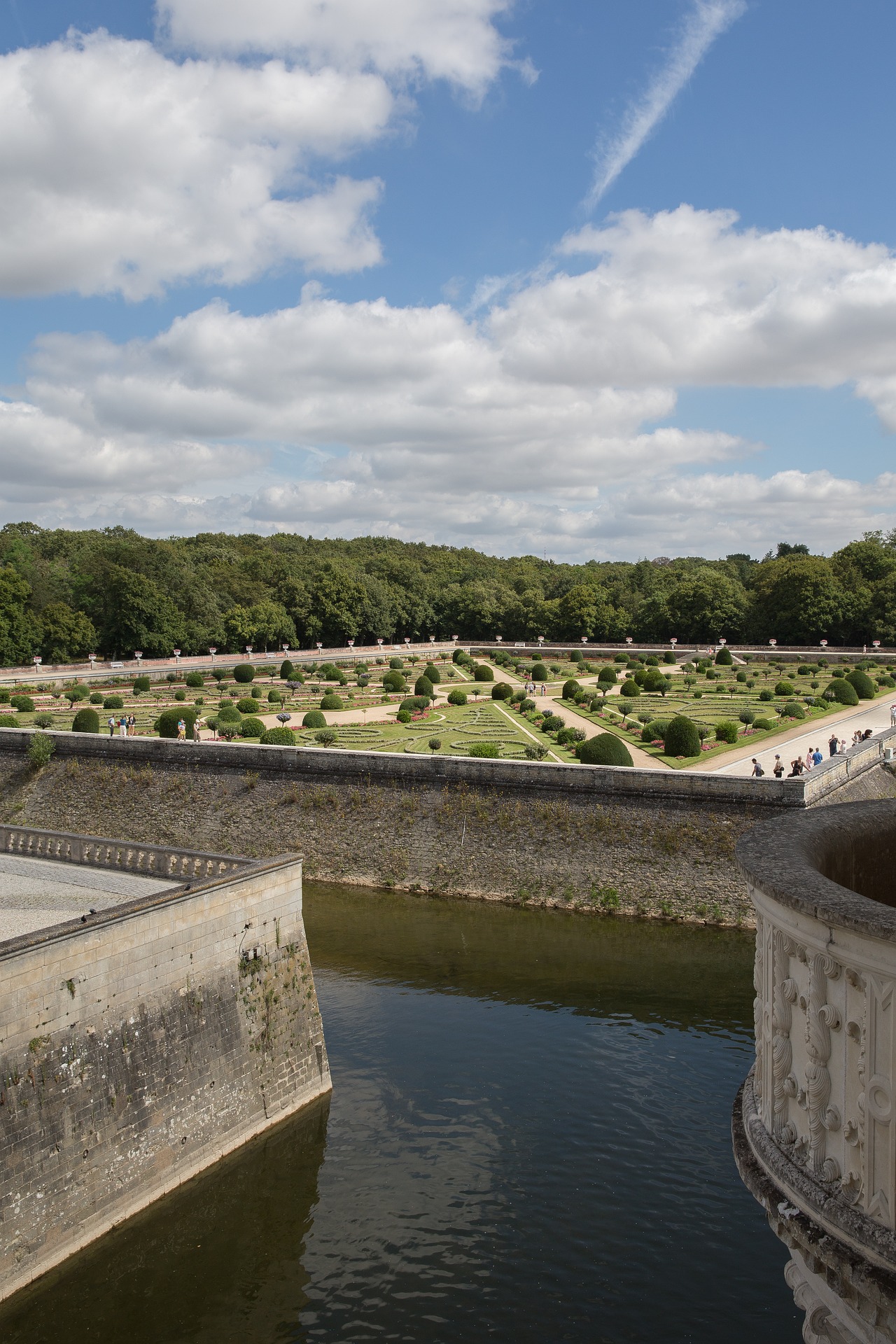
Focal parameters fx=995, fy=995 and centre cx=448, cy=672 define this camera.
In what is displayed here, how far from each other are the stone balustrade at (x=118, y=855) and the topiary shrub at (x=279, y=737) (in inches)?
543

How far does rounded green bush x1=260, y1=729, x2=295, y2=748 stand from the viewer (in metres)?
32.1

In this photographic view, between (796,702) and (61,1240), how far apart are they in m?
35.8

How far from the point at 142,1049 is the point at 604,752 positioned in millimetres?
16862

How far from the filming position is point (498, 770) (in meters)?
23.8

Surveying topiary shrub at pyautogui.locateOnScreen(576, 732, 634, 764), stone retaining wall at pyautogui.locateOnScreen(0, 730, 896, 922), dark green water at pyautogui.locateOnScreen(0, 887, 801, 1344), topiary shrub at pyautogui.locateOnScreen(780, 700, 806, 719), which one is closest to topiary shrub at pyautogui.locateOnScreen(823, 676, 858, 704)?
topiary shrub at pyautogui.locateOnScreen(780, 700, 806, 719)

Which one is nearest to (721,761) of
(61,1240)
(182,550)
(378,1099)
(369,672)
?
(378,1099)

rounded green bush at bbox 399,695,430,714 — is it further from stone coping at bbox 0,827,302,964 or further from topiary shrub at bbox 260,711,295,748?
stone coping at bbox 0,827,302,964

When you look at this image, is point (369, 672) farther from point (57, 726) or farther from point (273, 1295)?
point (273, 1295)

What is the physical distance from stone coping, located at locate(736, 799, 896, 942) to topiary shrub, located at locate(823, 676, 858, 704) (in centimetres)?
3577

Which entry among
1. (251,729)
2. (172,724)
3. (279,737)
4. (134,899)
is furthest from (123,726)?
(134,899)

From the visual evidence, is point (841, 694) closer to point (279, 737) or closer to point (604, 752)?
point (604, 752)

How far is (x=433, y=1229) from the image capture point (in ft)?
36.6

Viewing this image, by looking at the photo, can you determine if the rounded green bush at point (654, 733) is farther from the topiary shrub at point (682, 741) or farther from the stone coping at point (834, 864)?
the stone coping at point (834, 864)

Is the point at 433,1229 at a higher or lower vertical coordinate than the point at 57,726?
lower
